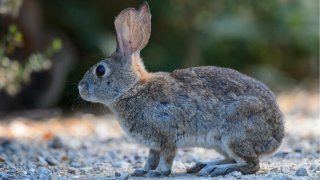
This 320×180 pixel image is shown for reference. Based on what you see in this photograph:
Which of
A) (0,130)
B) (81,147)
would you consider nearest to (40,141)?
(81,147)

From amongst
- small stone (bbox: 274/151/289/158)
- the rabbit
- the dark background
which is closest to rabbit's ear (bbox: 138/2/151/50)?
the rabbit

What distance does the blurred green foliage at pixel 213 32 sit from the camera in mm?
13727

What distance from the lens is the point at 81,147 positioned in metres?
8.92

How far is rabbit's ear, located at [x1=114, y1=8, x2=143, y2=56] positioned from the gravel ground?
1.13 m

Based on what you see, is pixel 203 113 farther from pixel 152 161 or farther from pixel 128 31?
pixel 128 31

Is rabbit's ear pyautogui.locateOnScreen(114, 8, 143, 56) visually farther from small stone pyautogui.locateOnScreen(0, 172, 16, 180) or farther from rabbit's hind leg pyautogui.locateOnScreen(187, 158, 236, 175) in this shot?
small stone pyautogui.locateOnScreen(0, 172, 16, 180)

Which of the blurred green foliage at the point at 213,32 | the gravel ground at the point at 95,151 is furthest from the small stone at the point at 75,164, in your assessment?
the blurred green foliage at the point at 213,32

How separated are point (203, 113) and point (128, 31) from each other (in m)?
1.01

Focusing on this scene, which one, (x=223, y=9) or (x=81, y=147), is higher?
(x=223, y=9)

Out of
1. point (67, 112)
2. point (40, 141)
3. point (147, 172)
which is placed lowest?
point (147, 172)

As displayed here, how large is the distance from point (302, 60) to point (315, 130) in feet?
20.6

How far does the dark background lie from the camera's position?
527 inches

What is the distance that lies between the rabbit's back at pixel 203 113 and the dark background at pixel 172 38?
19.5ft

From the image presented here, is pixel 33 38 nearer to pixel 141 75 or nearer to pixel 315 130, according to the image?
pixel 315 130
